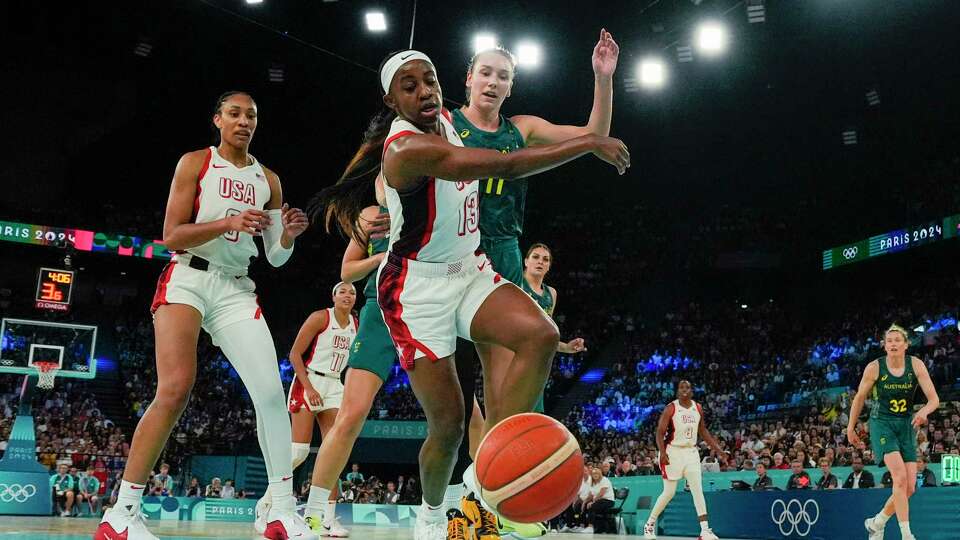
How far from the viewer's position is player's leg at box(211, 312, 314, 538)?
191 inches

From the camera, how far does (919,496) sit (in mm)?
10477

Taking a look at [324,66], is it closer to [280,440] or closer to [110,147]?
[110,147]

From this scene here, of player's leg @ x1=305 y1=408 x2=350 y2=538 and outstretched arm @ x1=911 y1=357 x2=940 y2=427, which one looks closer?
player's leg @ x1=305 y1=408 x2=350 y2=538

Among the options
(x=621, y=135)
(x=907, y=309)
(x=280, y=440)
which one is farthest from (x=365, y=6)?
(x=907, y=309)

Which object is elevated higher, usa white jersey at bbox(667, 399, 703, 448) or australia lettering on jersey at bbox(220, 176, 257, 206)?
australia lettering on jersey at bbox(220, 176, 257, 206)

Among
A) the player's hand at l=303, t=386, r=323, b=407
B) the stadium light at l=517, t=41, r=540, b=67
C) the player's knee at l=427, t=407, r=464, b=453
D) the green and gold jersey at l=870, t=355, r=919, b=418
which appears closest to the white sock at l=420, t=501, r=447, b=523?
the player's knee at l=427, t=407, r=464, b=453

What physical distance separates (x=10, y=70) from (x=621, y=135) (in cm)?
1946

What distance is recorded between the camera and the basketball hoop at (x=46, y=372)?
19.5m

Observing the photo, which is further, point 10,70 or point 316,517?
point 10,70

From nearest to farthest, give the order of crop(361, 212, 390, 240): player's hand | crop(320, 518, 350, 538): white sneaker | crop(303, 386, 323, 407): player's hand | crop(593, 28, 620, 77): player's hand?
crop(593, 28, 620, 77): player's hand < crop(361, 212, 390, 240): player's hand < crop(320, 518, 350, 538): white sneaker < crop(303, 386, 323, 407): player's hand

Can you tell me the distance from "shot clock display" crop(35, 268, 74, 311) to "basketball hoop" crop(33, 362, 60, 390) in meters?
3.46

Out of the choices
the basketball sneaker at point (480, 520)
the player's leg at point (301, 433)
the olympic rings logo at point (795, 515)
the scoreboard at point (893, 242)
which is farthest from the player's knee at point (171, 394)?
the scoreboard at point (893, 242)

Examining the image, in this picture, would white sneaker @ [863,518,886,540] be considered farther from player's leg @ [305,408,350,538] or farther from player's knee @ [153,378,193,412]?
player's knee @ [153,378,193,412]

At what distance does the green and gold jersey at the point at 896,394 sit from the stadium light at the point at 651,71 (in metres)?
10.1
